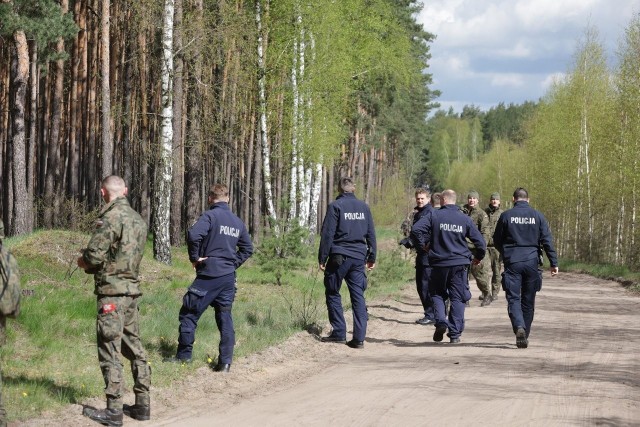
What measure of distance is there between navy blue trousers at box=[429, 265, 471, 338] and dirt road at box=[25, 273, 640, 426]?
0.31 metres

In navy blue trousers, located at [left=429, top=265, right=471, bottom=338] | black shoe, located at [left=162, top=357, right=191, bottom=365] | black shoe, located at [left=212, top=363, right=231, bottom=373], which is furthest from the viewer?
navy blue trousers, located at [left=429, top=265, right=471, bottom=338]

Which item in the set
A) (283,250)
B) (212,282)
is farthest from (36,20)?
(212,282)

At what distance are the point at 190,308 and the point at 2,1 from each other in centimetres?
1648

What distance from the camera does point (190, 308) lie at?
9852 millimetres

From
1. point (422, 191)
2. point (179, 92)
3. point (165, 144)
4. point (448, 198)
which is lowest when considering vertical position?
point (448, 198)

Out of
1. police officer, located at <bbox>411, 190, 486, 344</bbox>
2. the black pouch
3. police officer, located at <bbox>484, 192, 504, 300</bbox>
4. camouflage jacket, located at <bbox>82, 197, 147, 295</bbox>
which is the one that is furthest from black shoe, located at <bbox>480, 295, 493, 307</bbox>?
camouflage jacket, located at <bbox>82, 197, 147, 295</bbox>

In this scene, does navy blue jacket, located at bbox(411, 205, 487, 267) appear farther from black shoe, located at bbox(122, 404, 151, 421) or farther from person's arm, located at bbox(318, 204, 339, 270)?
black shoe, located at bbox(122, 404, 151, 421)

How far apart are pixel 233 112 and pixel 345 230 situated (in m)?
A: 23.5

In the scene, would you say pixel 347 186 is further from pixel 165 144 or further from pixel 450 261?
pixel 165 144

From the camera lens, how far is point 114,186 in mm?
7688

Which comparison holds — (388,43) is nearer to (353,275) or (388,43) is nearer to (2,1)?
(2,1)

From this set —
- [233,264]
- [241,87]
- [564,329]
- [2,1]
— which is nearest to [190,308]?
[233,264]

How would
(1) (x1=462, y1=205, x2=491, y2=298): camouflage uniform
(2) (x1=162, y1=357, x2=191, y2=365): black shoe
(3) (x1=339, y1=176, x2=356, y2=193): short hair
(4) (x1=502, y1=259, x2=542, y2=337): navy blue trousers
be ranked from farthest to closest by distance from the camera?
(1) (x1=462, y1=205, x2=491, y2=298): camouflage uniform → (4) (x1=502, y1=259, x2=542, y2=337): navy blue trousers → (3) (x1=339, y1=176, x2=356, y2=193): short hair → (2) (x1=162, y1=357, x2=191, y2=365): black shoe

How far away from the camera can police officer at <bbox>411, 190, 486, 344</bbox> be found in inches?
508
